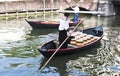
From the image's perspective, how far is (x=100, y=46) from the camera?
21031 mm

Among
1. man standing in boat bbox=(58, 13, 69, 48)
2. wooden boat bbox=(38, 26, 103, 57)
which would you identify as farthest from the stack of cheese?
man standing in boat bbox=(58, 13, 69, 48)

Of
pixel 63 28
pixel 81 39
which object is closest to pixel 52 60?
pixel 63 28

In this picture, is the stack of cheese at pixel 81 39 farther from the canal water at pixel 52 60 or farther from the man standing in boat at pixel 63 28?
the man standing in boat at pixel 63 28

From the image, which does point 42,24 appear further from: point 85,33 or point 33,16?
point 33,16

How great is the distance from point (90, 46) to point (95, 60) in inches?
82.0

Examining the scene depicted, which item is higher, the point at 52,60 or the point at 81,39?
the point at 81,39

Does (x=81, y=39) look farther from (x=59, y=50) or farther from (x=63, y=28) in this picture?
(x=59, y=50)

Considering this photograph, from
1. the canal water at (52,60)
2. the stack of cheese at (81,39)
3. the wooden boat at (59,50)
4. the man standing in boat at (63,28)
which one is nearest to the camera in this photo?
the canal water at (52,60)

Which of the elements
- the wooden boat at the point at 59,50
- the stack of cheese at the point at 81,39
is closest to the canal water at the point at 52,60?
the wooden boat at the point at 59,50

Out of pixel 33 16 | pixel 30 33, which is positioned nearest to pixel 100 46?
pixel 30 33

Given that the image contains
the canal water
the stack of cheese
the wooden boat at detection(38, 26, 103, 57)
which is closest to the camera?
the canal water

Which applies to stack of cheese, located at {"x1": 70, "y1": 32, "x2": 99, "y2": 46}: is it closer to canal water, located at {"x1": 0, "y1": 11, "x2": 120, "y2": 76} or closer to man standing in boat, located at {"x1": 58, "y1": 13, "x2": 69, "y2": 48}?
canal water, located at {"x1": 0, "y1": 11, "x2": 120, "y2": 76}

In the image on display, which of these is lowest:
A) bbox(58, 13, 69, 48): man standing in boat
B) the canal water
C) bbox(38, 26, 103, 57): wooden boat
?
the canal water

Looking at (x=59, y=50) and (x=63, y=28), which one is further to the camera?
(x=63, y=28)
